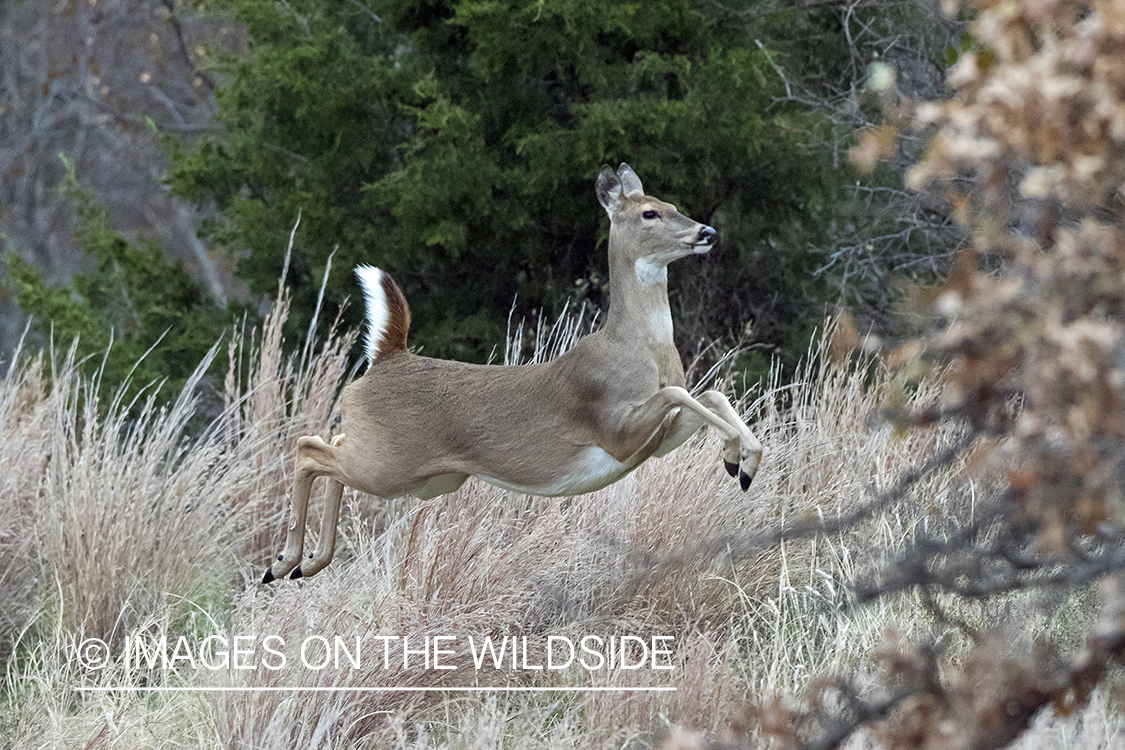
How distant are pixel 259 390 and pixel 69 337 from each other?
13.0 ft

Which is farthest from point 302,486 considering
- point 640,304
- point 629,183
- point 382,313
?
point 629,183

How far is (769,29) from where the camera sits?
24.6ft

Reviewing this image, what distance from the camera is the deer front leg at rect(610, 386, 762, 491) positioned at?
2248mm

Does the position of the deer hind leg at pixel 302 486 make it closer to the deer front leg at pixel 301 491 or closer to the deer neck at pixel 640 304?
the deer front leg at pixel 301 491

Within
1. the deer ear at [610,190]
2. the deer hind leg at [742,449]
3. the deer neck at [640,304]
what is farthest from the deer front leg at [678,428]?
the deer ear at [610,190]

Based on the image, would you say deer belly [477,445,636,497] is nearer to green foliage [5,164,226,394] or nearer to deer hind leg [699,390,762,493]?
deer hind leg [699,390,762,493]

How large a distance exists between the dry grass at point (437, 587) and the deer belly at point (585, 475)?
1.71ft

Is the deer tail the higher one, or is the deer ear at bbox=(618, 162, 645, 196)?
the deer ear at bbox=(618, 162, 645, 196)

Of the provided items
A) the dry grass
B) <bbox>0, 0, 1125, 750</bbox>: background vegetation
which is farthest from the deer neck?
the dry grass

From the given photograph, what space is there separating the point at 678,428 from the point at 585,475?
0.70ft

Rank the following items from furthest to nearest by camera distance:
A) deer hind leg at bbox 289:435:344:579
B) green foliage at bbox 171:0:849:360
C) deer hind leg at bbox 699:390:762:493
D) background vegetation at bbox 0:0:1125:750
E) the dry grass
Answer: green foliage at bbox 171:0:849:360, the dry grass, deer hind leg at bbox 289:435:344:579, deer hind leg at bbox 699:390:762:493, background vegetation at bbox 0:0:1125:750

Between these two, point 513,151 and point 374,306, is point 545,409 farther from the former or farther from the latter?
point 513,151

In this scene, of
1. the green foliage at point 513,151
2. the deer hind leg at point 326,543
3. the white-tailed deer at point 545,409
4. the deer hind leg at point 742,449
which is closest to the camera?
the deer hind leg at point 742,449

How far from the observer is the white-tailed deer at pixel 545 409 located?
7.72 ft
